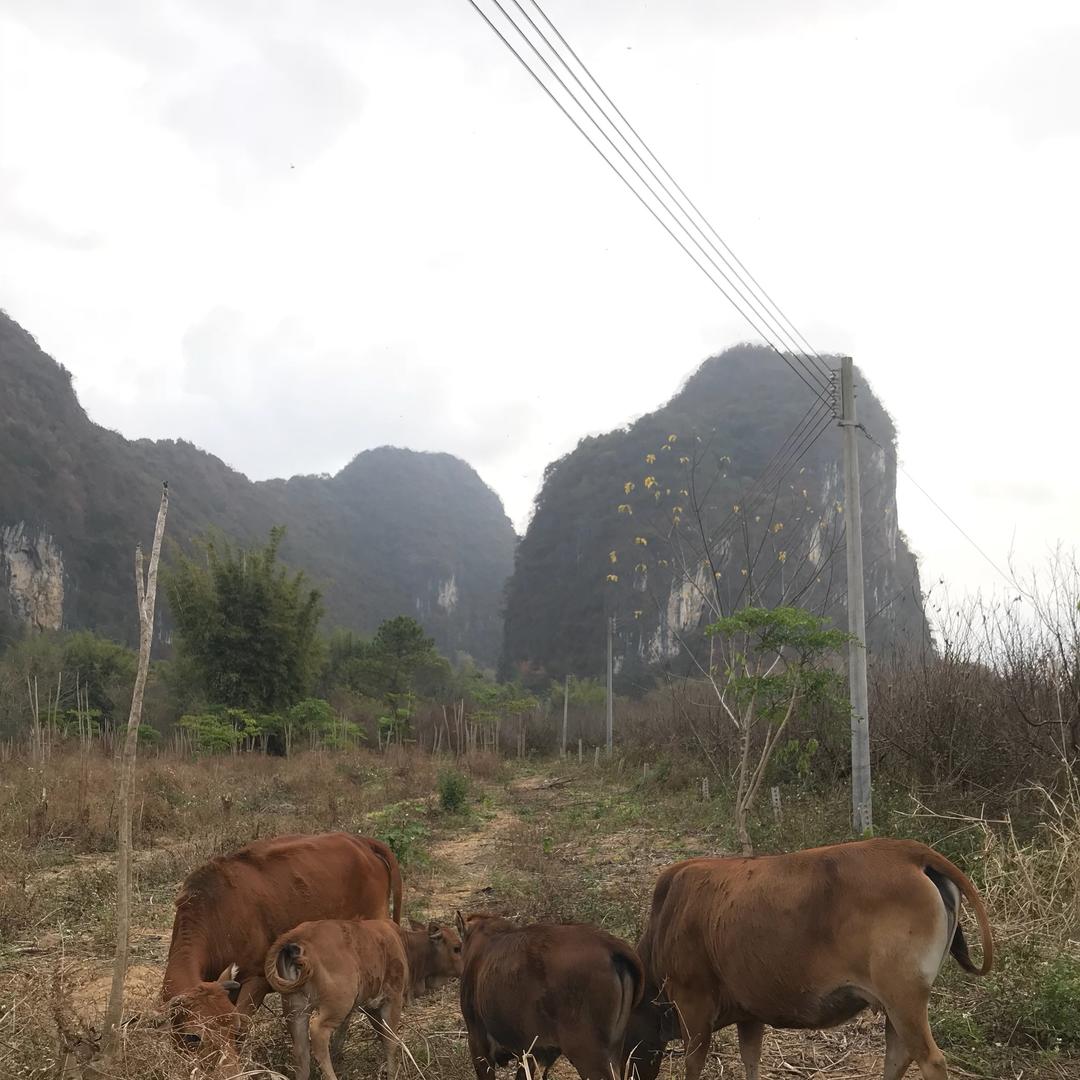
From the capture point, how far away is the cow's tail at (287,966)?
432 cm

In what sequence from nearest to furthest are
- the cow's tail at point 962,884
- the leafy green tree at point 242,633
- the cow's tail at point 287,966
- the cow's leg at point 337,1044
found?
the cow's tail at point 962,884
the cow's tail at point 287,966
the cow's leg at point 337,1044
the leafy green tree at point 242,633

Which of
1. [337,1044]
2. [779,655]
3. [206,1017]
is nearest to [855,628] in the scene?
[779,655]

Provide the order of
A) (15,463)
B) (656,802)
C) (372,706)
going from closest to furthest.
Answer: (656,802) → (372,706) → (15,463)

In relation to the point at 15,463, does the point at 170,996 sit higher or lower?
lower

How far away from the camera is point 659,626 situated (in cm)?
7806

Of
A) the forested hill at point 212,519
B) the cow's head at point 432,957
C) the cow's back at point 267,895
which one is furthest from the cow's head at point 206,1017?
the forested hill at point 212,519

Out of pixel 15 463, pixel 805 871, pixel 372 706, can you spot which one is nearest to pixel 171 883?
pixel 805 871

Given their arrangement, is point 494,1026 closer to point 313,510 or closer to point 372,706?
point 372,706

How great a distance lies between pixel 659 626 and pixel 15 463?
2029 inches

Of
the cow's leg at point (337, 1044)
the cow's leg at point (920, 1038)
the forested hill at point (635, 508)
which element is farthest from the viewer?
the forested hill at point (635, 508)

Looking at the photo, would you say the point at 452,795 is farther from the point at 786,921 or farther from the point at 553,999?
the point at 786,921

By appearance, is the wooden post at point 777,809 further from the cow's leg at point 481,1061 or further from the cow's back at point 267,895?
the cow's leg at point 481,1061

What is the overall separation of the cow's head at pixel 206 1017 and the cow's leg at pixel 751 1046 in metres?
2.40

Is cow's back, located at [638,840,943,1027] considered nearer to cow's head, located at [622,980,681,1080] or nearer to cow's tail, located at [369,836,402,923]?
cow's head, located at [622,980,681,1080]
